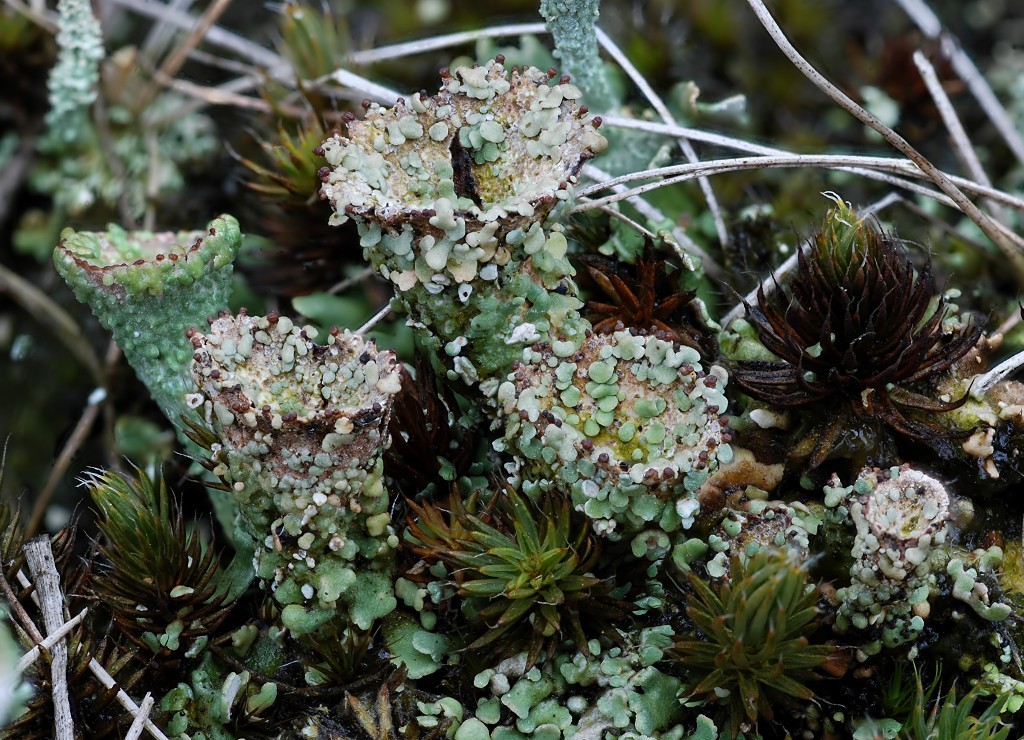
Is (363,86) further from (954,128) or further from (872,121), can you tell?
(954,128)

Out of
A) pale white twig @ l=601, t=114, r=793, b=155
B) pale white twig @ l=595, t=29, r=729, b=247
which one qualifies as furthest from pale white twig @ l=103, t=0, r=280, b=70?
pale white twig @ l=601, t=114, r=793, b=155

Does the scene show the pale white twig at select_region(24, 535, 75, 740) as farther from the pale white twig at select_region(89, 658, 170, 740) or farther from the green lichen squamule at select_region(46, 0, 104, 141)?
the green lichen squamule at select_region(46, 0, 104, 141)

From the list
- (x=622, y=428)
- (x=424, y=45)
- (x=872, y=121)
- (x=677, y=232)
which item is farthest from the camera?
(x=424, y=45)

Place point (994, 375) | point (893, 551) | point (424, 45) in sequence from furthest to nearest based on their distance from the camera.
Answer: point (424, 45)
point (994, 375)
point (893, 551)

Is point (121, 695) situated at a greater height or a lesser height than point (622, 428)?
lesser

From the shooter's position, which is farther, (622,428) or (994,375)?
(994,375)

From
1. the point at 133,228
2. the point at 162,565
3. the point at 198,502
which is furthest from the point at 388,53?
the point at 162,565

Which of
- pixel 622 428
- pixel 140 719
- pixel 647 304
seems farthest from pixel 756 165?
pixel 140 719

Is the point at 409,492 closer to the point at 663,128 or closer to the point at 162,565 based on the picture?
the point at 162,565
